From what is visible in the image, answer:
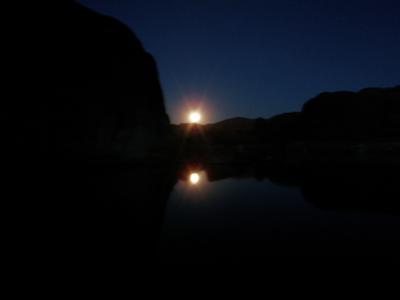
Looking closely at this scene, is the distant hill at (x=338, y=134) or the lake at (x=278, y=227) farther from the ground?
the distant hill at (x=338, y=134)

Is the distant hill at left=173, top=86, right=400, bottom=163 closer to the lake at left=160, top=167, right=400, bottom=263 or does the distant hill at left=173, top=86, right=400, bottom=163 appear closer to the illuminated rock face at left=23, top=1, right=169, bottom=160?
the illuminated rock face at left=23, top=1, right=169, bottom=160

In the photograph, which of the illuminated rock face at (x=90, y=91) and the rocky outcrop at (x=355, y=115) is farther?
the rocky outcrop at (x=355, y=115)

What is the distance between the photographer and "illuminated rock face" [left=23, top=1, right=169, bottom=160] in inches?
825

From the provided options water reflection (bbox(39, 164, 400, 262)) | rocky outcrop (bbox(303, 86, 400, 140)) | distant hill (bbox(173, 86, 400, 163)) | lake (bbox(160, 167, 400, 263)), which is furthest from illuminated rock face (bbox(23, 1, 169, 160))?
rocky outcrop (bbox(303, 86, 400, 140))

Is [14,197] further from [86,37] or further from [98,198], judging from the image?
[86,37]

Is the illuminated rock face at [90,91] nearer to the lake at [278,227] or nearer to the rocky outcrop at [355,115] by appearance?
the lake at [278,227]

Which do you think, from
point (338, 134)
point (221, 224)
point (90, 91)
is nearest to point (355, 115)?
point (338, 134)

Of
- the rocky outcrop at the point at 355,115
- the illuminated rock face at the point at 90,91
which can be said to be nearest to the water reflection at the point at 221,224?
the illuminated rock face at the point at 90,91

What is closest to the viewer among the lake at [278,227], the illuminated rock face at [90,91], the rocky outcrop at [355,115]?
the lake at [278,227]

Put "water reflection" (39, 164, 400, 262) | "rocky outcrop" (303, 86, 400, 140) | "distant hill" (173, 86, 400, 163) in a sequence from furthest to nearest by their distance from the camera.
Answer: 1. "rocky outcrop" (303, 86, 400, 140)
2. "distant hill" (173, 86, 400, 163)
3. "water reflection" (39, 164, 400, 262)

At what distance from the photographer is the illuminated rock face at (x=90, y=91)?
2095cm

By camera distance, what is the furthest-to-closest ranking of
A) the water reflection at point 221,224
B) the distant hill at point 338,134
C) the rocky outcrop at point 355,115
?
the rocky outcrop at point 355,115 < the distant hill at point 338,134 < the water reflection at point 221,224

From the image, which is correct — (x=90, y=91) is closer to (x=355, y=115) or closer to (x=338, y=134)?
(x=338, y=134)

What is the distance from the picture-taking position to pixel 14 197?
34.2 feet
